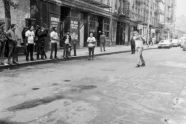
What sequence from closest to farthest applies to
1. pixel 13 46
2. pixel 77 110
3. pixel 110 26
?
pixel 77 110
pixel 13 46
pixel 110 26

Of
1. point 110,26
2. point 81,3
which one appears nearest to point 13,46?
point 81,3

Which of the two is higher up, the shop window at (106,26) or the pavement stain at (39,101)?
the shop window at (106,26)

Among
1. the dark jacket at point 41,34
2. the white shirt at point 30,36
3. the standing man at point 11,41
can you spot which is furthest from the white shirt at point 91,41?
the standing man at point 11,41

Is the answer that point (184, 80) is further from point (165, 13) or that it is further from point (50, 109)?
point (165, 13)

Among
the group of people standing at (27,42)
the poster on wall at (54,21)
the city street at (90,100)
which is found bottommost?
the city street at (90,100)

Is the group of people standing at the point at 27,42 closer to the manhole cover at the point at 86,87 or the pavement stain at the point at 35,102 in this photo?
the manhole cover at the point at 86,87

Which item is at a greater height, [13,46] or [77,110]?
[13,46]

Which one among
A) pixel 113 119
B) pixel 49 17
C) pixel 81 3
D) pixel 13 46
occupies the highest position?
pixel 81 3

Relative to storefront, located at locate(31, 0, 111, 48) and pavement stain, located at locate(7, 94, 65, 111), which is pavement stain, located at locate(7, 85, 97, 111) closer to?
pavement stain, located at locate(7, 94, 65, 111)

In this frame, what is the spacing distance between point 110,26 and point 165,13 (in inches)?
1886

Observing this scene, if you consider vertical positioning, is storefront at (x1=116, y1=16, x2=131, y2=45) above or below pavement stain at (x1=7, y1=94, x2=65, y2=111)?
above

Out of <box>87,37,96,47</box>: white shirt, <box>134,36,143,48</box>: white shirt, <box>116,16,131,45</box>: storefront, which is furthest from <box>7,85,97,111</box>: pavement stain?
<box>116,16,131,45</box>: storefront

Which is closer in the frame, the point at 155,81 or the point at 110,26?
the point at 155,81

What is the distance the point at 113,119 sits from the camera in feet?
17.8
